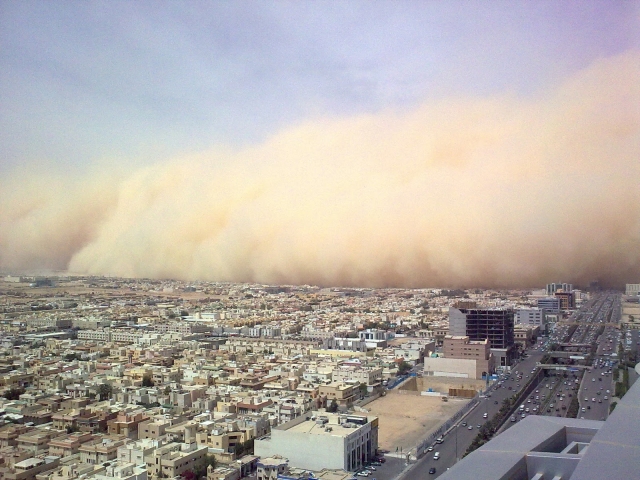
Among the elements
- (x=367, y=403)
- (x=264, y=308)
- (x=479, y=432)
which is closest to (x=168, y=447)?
(x=479, y=432)

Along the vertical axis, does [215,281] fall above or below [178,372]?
above

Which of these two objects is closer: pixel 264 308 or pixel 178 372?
pixel 178 372

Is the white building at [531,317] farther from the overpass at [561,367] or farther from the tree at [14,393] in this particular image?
the tree at [14,393]

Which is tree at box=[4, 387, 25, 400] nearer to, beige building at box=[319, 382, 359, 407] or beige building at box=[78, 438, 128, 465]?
beige building at box=[78, 438, 128, 465]

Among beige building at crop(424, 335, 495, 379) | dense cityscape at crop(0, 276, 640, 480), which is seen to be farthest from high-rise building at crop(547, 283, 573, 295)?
beige building at crop(424, 335, 495, 379)

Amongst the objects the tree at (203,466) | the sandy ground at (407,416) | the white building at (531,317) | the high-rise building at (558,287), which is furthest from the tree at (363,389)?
the high-rise building at (558,287)

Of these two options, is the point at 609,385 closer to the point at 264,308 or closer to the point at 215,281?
the point at 264,308
